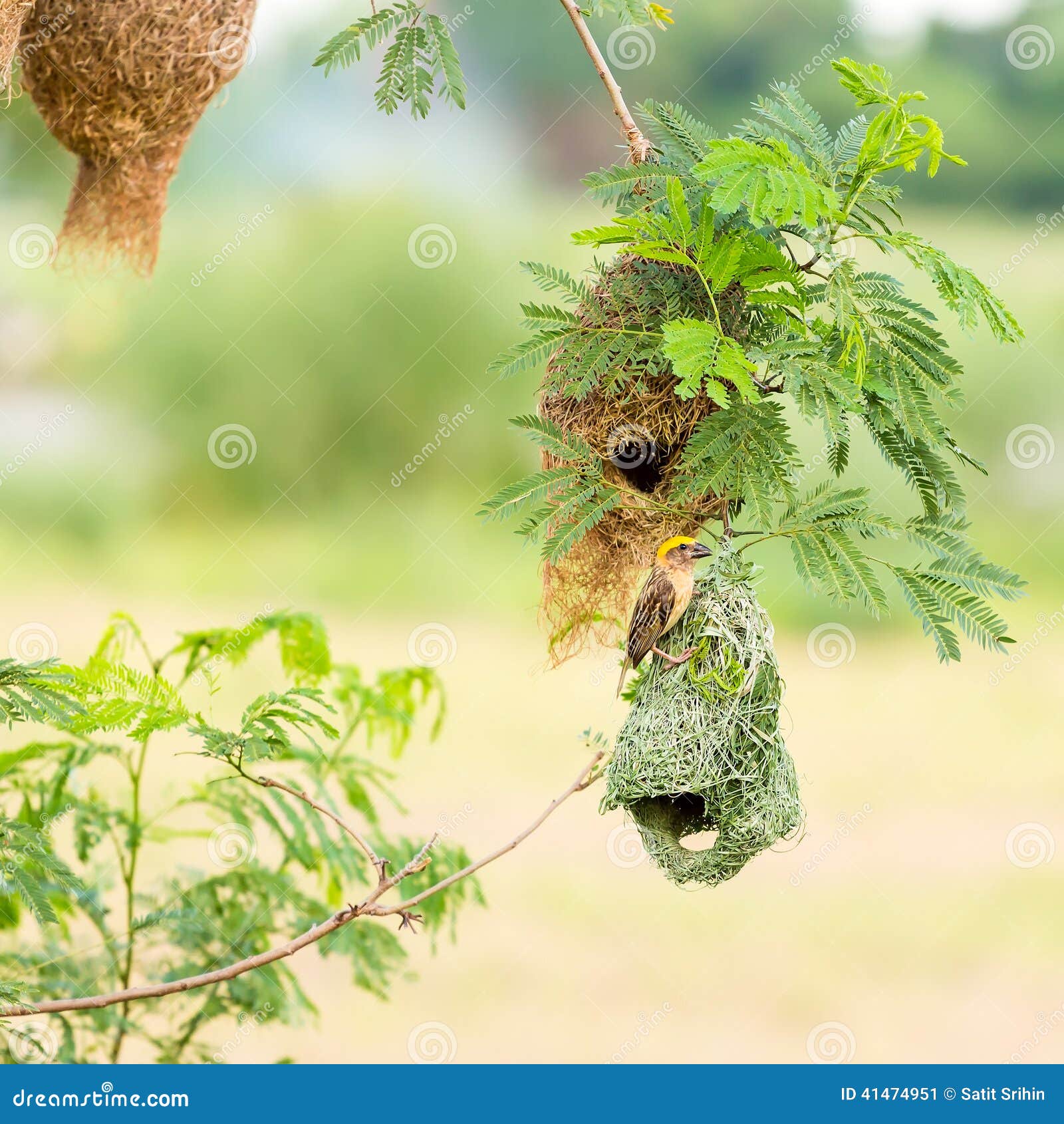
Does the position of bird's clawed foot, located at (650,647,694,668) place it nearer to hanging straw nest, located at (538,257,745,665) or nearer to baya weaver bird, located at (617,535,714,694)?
baya weaver bird, located at (617,535,714,694)

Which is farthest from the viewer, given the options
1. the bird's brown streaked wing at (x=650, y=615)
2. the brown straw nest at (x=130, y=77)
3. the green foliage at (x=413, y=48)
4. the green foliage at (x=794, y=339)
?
the brown straw nest at (x=130, y=77)

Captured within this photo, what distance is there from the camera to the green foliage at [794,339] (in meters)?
1.30

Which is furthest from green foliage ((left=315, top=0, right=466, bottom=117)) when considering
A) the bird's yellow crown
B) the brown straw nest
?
the bird's yellow crown

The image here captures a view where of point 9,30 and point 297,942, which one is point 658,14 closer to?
point 9,30

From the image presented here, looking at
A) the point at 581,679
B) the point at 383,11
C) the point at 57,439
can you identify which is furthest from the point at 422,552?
the point at 383,11

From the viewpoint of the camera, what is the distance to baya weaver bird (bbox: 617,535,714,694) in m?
1.46

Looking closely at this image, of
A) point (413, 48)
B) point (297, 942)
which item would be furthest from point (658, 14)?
point (297, 942)

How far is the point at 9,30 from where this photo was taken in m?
1.51

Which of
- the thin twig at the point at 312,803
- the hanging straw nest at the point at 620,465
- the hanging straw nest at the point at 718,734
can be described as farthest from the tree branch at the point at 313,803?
the hanging straw nest at the point at 620,465

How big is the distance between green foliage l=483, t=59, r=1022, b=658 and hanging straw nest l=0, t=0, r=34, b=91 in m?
0.76

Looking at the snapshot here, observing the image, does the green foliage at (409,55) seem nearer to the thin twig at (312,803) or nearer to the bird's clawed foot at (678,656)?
the bird's clawed foot at (678,656)

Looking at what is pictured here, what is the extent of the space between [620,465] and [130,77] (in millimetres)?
1104

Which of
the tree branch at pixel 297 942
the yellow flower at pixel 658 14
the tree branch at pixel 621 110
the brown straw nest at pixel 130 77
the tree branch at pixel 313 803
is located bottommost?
the tree branch at pixel 297 942

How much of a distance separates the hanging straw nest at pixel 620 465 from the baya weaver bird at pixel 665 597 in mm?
63
